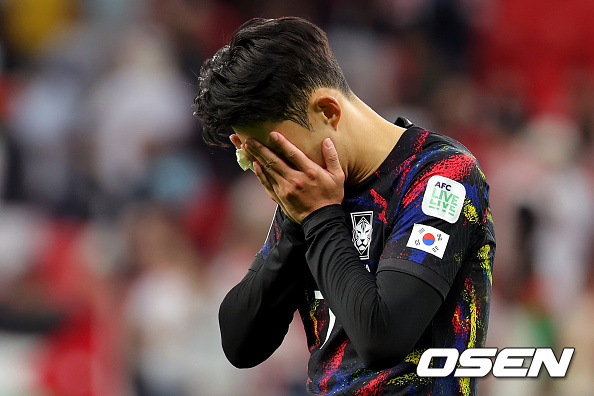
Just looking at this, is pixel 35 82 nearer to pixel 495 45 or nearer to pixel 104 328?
pixel 104 328

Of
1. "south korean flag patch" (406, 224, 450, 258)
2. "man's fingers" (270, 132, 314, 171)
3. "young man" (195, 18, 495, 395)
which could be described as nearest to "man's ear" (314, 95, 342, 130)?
"young man" (195, 18, 495, 395)

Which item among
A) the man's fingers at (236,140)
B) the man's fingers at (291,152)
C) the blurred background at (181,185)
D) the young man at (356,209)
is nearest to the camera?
the young man at (356,209)

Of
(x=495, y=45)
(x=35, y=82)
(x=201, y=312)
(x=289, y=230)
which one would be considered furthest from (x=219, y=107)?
(x=495, y=45)

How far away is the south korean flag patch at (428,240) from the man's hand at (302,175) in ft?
0.66

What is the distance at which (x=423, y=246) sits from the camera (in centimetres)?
179

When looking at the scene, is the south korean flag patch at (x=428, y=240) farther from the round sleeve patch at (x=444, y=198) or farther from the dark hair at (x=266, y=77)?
the dark hair at (x=266, y=77)

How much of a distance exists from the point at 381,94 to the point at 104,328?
2887 mm

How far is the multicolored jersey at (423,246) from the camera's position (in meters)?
1.81

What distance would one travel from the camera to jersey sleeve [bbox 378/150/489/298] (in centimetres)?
178

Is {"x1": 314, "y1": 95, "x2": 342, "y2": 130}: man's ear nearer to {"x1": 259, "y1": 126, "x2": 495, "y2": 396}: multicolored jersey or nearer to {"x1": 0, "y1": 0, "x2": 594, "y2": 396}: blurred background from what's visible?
{"x1": 259, "y1": 126, "x2": 495, "y2": 396}: multicolored jersey

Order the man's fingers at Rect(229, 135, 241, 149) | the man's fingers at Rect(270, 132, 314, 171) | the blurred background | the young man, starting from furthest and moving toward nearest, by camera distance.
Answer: the blurred background
the man's fingers at Rect(229, 135, 241, 149)
the man's fingers at Rect(270, 132, 314, 171)
the young man

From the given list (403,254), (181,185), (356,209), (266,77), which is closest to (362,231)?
(356,209)

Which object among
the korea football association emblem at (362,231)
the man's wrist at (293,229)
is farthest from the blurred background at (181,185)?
the korea football association emblem at (362,231)

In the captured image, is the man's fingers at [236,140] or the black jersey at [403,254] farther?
the man's fingers at [236,140]
